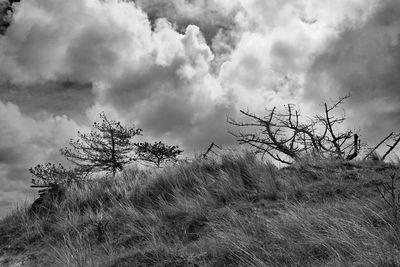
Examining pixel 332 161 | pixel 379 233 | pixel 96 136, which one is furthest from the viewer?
pixel 96 136

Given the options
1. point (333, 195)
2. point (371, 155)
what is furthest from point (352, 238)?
point (371, 155)

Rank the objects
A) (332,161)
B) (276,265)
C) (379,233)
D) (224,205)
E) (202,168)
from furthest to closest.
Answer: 1. (202,168)
2. (332,161)
3. (224,205)
4. (379,233)
5. (276,265)

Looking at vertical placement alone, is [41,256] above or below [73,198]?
below

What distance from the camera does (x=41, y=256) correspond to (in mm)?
7348

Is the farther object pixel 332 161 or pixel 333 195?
pixel 332 161

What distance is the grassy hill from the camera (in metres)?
4.45

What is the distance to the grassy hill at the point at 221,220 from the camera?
14.6 feet

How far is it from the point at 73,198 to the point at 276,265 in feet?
24.0

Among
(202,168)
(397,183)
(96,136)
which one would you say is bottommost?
(397,183)

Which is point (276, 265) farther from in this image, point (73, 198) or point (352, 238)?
point (73, 198)

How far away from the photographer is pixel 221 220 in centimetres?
653

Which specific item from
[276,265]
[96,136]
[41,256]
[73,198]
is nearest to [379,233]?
[276,265]

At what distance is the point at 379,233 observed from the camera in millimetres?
4336

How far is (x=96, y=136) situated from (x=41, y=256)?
15.0 m
